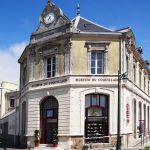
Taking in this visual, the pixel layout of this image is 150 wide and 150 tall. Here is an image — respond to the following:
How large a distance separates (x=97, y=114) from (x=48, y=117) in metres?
4.38

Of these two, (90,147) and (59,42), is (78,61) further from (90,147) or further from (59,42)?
(90,147)

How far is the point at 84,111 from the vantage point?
31.6 metres

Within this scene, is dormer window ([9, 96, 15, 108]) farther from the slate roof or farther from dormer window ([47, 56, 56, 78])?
the slate roof

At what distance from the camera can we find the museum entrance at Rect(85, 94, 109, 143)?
31.9 m

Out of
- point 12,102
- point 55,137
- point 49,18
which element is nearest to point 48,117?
point 55,137

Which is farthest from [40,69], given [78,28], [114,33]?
[114,33]

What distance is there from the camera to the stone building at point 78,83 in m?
31.5

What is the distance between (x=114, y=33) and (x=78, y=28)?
3208 millimetres

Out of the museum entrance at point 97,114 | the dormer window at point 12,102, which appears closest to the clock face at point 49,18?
the museum entrance at point 97,114

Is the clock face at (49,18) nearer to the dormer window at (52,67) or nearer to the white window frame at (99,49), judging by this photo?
the dormer window at (52,67)

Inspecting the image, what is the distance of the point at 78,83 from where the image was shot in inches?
1246

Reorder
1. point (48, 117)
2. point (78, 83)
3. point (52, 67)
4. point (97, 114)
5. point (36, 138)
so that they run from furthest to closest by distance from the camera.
Answer: 1. point (52, 67)
2. point (48, 117)
3. point (36, 138)
4. point (97, 114)
5. point (78, 83)

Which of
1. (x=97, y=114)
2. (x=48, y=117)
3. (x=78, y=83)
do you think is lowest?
(x=48, y=117)

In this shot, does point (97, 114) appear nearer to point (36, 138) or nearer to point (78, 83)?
point (78, 83)
